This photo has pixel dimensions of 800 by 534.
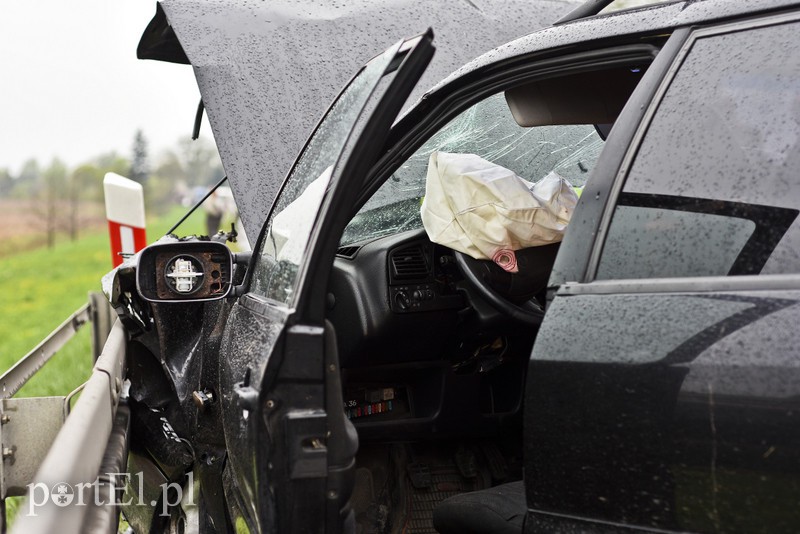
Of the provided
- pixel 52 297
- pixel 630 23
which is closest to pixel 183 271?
pixel 630 23

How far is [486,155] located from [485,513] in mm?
1385

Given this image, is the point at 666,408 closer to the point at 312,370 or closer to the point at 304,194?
the point at 312,370

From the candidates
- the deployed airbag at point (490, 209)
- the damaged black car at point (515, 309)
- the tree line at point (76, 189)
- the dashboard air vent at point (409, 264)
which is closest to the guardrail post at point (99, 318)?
the damaged black car at point (515, 309)

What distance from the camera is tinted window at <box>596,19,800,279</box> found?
165 cm

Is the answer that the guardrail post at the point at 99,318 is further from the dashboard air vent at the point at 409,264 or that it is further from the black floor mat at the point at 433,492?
the dashboard air vent at the point at 409,264

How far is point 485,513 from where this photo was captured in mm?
2535

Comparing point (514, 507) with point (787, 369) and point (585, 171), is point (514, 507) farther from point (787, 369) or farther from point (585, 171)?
point (585, 171)

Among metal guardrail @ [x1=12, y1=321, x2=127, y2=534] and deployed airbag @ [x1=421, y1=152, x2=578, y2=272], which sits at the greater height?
deployed airbag @ [x1=421, y1=152, x2=578, y2=272]

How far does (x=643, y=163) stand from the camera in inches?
73.5

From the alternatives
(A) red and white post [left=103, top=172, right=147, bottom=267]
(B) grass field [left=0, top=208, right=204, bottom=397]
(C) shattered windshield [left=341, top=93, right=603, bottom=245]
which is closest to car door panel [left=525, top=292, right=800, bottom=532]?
(C) shattered windshield [left=341, top=93, right=603, bottom=245]

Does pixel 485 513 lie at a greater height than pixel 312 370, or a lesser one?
lesser

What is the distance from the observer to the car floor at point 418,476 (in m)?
3.31

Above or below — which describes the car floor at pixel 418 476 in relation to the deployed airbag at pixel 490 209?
below

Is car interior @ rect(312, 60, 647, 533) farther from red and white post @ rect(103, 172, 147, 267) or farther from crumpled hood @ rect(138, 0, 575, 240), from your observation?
red and white post @ rect(103, 172, 147, 267)
